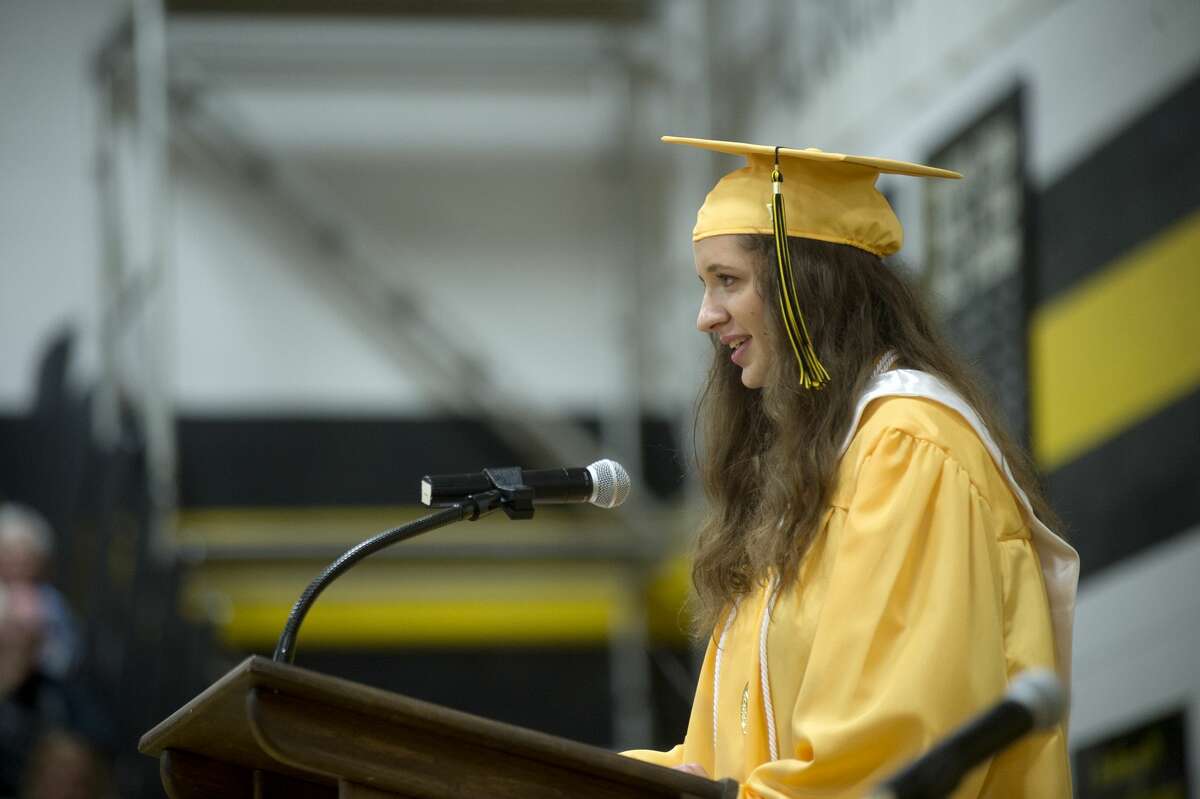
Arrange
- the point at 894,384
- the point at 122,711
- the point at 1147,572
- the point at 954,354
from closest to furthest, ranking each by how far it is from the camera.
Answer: the point at 894,384 < the point at 954,354 < the point at 1147,572 < the point at 122,711

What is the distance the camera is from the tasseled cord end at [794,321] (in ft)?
6.79

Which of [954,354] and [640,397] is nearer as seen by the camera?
[954,354]

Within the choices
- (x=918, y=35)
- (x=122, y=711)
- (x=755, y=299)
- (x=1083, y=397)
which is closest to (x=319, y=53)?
(x=122, y=711)

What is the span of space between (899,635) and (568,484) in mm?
435

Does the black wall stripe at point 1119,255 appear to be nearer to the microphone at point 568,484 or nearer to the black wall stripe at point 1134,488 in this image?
the black wall stripe at point 1134,488

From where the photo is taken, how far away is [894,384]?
2.03 metres

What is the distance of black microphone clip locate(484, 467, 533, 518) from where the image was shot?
1966 millimetres

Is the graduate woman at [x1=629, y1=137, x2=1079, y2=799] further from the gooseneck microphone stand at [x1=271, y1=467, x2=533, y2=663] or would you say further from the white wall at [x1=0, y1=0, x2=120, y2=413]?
the white wall at [x1=0, y1=0, x2=120, y2=413]

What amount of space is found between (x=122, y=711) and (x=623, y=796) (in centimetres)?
462

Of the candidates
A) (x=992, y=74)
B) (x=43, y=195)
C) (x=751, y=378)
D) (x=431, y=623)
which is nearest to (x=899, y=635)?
(x=751, y=378)

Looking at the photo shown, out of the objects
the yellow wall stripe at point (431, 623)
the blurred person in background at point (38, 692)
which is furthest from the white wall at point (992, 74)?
the blurred person in background at point (38, 692)

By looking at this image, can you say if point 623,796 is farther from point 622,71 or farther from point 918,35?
point 622,71

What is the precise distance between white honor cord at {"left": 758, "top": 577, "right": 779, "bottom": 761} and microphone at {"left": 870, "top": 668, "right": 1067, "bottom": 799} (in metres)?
0.70

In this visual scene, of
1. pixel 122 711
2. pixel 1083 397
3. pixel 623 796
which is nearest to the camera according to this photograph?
pixel 623 796
